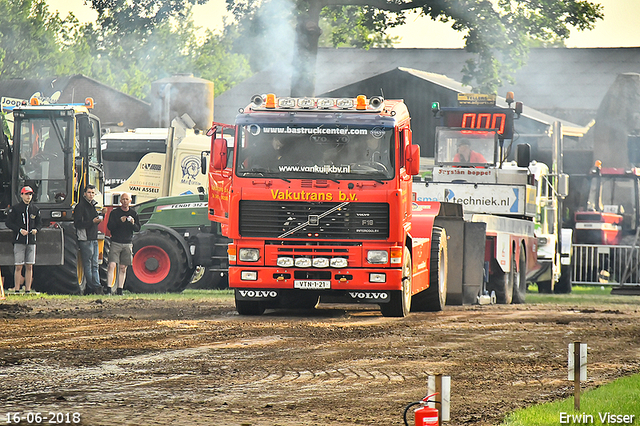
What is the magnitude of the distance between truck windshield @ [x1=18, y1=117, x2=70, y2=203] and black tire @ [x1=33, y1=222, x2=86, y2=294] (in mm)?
708

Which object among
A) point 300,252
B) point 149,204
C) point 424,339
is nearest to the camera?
point 424,339

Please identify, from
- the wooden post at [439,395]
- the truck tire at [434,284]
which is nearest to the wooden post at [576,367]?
the wooden post at [439,395]

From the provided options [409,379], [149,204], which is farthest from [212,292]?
[409,379]

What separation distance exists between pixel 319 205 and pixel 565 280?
14061 mm

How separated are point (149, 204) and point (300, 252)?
9161 mm

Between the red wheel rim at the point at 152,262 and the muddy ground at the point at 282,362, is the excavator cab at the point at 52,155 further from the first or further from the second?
the muddy ground at the point at 282,362

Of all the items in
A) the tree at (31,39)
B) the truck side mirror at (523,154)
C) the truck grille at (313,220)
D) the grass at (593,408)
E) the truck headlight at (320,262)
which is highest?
the tree at (31,39)

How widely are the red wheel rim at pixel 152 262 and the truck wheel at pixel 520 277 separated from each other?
694cm

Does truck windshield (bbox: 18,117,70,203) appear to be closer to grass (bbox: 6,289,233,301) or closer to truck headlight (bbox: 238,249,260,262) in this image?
grass (bbox: 6,289,233,301)

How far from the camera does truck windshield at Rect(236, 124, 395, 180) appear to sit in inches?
592

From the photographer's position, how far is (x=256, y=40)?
104 feet

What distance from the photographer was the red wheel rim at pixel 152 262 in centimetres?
2189

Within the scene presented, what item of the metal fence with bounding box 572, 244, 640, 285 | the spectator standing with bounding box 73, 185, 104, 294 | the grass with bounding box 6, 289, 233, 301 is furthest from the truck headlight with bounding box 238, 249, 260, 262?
the metal fence with bounding box 572, 244, 640, 285

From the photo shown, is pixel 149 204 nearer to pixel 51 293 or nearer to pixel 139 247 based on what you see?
pixel 139 247
